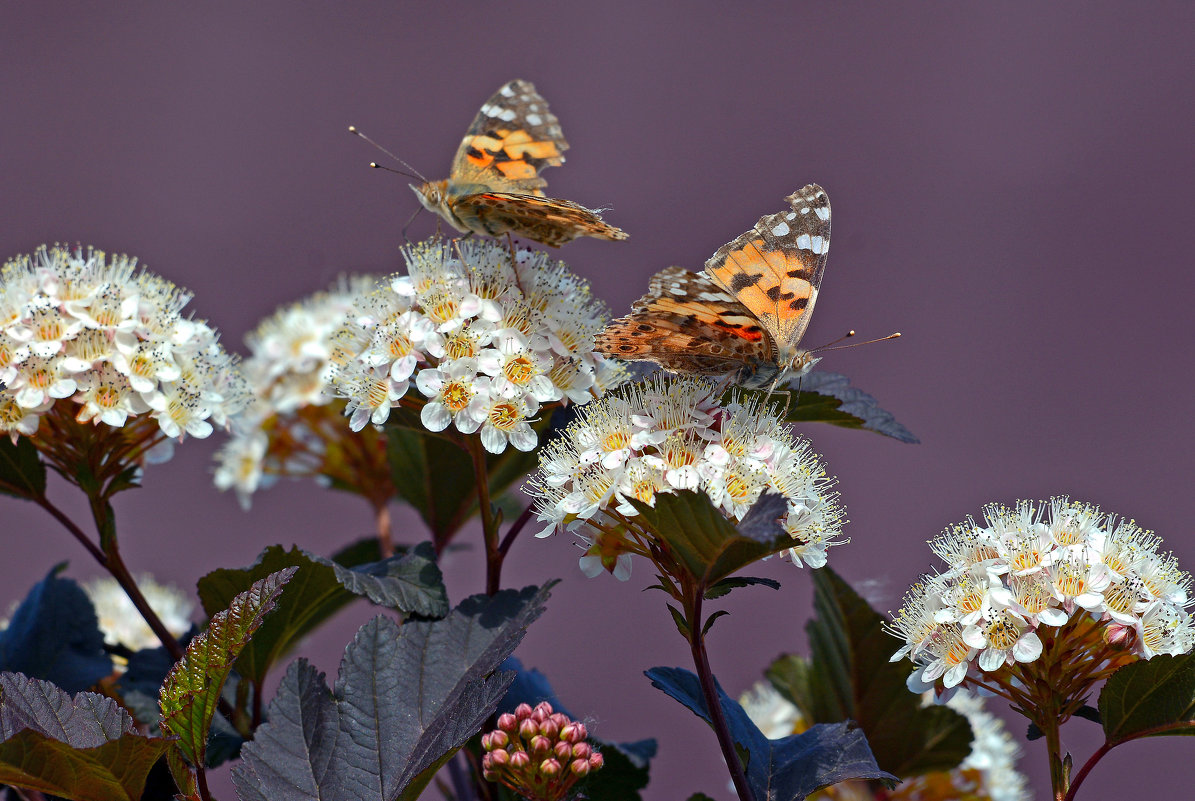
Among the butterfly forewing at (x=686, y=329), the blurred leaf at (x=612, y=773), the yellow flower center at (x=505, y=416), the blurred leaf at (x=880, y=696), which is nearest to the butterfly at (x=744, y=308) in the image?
the butterfly forewing at (x=686, y=329)

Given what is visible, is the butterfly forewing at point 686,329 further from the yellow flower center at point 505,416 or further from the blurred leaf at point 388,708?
the blurred leaf at point 388,708

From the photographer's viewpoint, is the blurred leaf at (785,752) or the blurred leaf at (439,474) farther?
the blurred leaf at (439,474)

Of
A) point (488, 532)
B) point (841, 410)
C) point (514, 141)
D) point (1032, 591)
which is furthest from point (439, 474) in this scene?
point (1032, 591)

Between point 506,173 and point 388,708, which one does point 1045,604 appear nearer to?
point 388,708

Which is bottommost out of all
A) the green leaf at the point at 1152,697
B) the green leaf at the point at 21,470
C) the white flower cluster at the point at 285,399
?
the green leaf at the point at 1152,697

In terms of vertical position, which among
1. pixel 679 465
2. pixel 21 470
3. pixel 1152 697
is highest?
pixel 21 470

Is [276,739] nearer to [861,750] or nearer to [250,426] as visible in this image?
[861,750]
